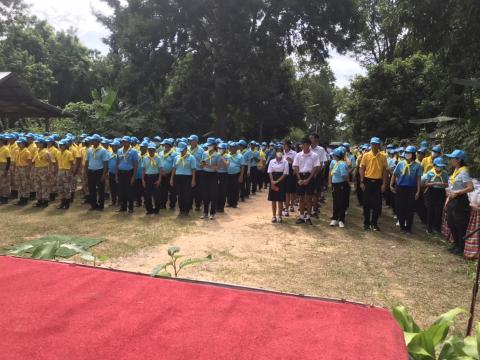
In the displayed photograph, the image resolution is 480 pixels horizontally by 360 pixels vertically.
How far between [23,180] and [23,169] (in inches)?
11.3

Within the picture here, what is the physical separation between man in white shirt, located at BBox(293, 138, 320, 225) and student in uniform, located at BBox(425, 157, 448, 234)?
7.50ft

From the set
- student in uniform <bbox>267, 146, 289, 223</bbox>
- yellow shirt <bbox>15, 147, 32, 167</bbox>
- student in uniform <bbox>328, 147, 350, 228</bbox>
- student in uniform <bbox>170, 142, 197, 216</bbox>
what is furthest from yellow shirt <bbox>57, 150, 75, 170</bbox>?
student in uniform <bbox>328, 147, 350, 228</bbox>

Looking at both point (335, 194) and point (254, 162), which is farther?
point (254, 162)

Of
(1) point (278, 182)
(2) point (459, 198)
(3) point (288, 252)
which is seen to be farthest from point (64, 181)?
(2) point (459, 198)

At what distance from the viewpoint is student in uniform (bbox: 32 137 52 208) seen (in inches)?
425

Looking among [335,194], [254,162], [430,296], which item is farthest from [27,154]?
[430,296]

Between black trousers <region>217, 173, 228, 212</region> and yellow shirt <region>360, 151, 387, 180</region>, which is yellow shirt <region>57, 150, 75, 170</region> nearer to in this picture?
black trousers <region>217, 173, 228, 212</region>

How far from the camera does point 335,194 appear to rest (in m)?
8.90

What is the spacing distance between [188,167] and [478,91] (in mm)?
7047

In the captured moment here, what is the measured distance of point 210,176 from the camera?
991cm

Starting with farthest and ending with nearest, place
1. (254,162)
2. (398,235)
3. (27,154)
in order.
Answer: (254,162), (27,154), (398,235)

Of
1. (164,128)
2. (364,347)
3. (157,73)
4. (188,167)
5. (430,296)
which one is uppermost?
(157,73)

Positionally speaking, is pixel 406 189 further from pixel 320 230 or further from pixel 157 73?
pixel 157 73

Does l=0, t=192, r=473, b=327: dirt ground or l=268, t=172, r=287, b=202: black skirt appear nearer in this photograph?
l=0, t=192, r=473, b=327: dirt ground
